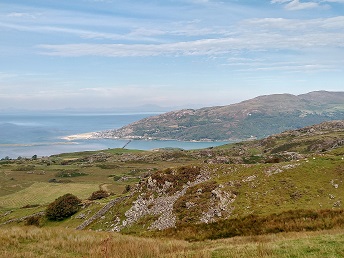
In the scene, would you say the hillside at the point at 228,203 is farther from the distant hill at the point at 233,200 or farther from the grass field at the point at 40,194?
the grass field at the point at 40,194

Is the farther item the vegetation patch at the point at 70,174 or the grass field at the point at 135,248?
the vegetation patch at the point at 70,174

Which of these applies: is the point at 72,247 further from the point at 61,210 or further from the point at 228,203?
the point at 61,210

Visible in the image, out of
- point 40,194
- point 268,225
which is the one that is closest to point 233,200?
point 268,225

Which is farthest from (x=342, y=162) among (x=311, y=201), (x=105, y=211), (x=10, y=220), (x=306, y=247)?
(x=10, y=220)

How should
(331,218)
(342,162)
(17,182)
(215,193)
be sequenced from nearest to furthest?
(331,218), (215,193), (342,162), (17,182)

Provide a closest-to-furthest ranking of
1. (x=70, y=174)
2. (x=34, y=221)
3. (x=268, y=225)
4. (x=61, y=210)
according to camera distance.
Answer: (x=268, y=225)
(x=61, y=210)
(x=34, y=221)
(x=70, y=174)

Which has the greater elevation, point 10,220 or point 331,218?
point 331,218

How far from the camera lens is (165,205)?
113ft

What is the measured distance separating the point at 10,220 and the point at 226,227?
154ft

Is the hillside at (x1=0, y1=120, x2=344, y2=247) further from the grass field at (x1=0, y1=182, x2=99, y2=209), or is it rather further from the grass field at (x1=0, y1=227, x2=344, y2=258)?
the grass field at (x1=0, y1=182, x2=99, y2=209)

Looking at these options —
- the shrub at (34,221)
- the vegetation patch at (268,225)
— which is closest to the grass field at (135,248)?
the vegetation patch at (268,225)

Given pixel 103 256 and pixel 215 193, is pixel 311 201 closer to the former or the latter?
pixel 215 193

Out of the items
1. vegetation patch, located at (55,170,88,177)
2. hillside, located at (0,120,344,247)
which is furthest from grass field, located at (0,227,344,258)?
vegetation patch, located at (55,170,88,177)

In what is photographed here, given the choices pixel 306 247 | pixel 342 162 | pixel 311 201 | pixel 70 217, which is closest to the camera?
pixel 306 247
